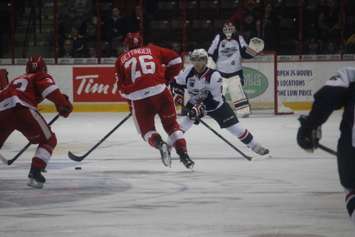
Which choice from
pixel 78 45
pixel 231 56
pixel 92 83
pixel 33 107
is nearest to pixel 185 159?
pixel 33 107

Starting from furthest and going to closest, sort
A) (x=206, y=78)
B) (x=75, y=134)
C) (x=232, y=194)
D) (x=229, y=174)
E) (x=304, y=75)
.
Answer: (x=304, y=75) → (x=75, y=134) → (x=206, y=78) → (x=229, y=174) → (x=232, y=194)

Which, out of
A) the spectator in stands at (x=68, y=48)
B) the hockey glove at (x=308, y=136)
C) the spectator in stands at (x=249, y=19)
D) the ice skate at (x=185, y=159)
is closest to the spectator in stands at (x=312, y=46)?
the spectator in stands at (x=249, y=19)

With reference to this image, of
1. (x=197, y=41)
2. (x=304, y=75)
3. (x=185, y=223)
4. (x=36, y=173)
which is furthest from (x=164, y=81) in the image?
(x=197, y=41)

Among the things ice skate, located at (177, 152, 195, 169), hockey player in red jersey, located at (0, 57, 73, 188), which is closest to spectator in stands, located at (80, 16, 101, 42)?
ice skate, located at (177, 152, 195, 169)

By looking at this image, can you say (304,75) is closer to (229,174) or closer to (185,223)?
(229,174)

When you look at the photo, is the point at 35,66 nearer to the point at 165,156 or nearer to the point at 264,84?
the point at 165,156

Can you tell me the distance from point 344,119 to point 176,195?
2.92 metres

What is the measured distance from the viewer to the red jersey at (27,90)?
7.09 metres

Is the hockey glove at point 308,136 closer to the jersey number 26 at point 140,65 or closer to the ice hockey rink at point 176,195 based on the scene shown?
the ice hockey rink at point 176,195

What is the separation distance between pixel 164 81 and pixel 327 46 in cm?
793

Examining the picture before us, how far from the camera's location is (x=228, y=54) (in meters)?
14.1

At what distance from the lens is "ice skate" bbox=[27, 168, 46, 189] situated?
719 cm

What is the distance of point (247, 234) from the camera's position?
509 cm

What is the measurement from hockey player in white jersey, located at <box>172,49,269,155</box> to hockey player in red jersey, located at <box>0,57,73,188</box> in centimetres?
191
